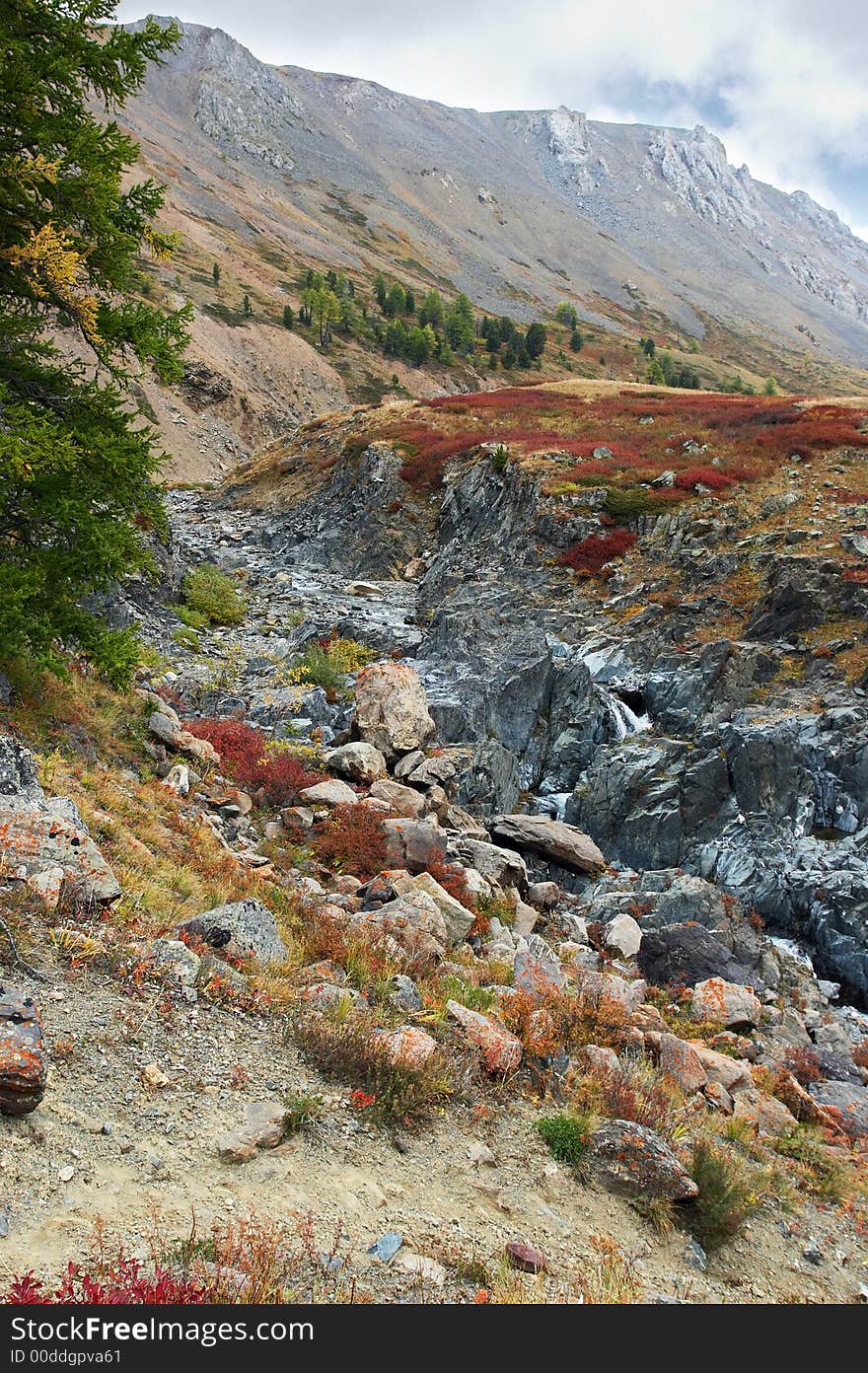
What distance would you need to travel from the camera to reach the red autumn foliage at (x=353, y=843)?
479 inches

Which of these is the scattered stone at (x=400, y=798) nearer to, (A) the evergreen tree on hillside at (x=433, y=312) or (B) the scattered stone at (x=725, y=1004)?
(B) the scattered stone at (x=725, y=1004)

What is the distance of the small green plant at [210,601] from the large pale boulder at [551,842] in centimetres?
1515

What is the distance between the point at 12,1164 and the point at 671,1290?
4.77 m

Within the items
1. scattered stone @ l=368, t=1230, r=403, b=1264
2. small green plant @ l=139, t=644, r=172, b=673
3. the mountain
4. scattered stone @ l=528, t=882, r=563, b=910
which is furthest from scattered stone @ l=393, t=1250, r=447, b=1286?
the mountain

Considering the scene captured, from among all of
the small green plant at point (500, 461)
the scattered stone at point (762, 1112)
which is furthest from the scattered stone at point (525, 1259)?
the small green plant at point (500, 461)

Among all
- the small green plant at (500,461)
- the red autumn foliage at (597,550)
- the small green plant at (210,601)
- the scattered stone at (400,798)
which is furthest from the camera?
the small green plant at (500,461)

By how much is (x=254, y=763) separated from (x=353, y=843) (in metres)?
3.49

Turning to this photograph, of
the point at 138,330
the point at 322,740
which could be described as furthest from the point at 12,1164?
the point at 322,740

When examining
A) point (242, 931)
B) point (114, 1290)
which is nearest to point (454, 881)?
point (242, 931)

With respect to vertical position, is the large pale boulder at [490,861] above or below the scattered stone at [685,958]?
below

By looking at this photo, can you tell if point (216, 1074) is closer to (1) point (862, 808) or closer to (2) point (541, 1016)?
(2) point (541, 1016)

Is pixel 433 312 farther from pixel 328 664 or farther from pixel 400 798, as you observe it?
pixel 400 798

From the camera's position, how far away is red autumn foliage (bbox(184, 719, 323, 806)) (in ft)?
46.3

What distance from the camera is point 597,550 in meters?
28.5
